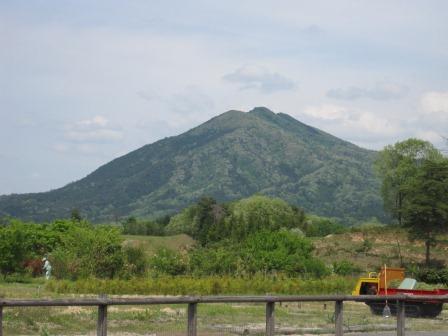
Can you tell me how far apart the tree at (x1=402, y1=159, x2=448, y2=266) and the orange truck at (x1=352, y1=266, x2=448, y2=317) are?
101 ft

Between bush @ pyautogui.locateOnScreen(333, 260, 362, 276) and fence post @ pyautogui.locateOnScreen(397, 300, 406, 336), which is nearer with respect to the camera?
fence post @ pyautogui.locateOnScreen(397, 300, 406, 336)

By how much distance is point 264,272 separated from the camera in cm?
4819

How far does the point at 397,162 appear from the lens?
333 ft

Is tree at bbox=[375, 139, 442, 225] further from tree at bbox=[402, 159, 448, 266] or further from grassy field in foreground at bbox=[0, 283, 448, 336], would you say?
grassy field in foreground at bbox=[0, 283, 448, 336]

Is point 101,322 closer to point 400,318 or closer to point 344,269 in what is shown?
point 400,318

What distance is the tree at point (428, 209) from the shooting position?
65375 mm

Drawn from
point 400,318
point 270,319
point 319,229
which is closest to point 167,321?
point 270,319

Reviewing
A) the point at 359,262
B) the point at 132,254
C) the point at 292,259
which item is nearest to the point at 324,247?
the point at 359,262

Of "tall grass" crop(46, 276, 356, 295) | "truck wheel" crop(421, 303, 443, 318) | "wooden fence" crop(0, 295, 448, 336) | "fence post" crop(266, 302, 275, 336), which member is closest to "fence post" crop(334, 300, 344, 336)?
"wooden fence" crop(0, 295, 448, 336)

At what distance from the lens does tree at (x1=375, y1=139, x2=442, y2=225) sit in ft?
323

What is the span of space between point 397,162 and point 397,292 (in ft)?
246

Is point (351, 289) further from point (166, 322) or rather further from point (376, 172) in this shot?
point (376, 172)

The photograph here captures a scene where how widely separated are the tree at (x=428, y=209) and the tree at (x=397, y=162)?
94.3ft

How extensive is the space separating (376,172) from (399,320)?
90.0 meters
